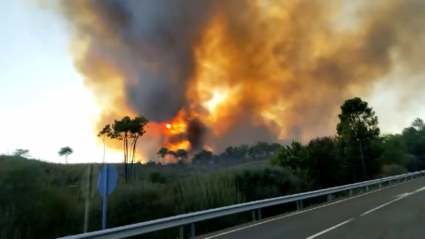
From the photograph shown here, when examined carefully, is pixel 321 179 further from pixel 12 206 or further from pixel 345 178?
pixel 12 206

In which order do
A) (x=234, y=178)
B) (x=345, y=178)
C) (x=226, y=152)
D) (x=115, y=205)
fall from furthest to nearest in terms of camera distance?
(x=226, y=152) → (x=345, y=178) → (x=234, y=178) → (x=115, y=205)

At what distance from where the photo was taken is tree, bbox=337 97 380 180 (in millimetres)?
55344

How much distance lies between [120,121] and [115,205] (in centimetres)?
2899

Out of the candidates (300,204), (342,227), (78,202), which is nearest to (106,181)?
(78,202)

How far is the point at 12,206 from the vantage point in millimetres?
11797

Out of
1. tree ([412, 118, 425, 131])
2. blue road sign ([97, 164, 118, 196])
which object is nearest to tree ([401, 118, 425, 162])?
tree ([412, 118, 425, 131])

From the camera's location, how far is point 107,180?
10.0 metres

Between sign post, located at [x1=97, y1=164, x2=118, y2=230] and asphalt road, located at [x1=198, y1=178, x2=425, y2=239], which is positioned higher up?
sign post, located at [x1=97, y1=164, x2=118, y2=230]

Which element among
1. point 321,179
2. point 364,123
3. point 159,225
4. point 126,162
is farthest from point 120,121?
point 364,123

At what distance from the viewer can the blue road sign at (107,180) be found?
9945 millimetres

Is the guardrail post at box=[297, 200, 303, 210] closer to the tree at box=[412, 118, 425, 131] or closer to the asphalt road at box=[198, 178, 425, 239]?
the asphalt road at box=[198, 178, 425, 239]

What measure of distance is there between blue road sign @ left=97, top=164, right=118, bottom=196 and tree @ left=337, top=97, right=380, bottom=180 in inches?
1940

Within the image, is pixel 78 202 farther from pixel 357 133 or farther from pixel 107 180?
pixel 357 133

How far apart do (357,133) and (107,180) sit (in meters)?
55.7
